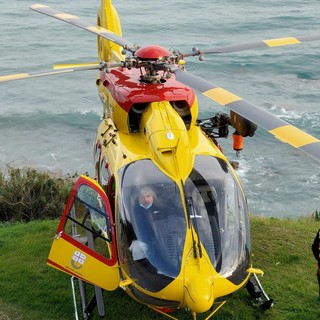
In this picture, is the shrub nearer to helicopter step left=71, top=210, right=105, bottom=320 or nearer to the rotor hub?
helicopter step left=71, top=210, right=105, bottom=320

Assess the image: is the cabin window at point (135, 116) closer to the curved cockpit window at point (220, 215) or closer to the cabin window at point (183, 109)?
the cabin window at point (183, 109)

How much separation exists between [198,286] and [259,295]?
215 centimetres

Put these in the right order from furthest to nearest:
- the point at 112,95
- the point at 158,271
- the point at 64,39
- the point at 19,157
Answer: the point at 64,39 → the point at 19,157 → the point at 112,95 → the point at 158,271

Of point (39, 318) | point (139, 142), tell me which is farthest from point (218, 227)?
point (39, 318)

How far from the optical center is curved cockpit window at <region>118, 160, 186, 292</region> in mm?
6117

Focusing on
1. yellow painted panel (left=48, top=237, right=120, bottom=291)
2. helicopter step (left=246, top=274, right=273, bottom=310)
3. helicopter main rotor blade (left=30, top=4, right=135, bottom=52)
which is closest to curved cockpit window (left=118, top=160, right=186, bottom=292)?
yellow painted panel (left=48, top=237, right=120, bottom=291)

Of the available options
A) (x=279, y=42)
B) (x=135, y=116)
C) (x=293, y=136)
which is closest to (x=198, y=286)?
(x=293, y=136)

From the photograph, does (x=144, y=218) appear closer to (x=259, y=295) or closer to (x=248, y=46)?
(x=259, y=295)

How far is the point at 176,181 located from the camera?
21.4ft

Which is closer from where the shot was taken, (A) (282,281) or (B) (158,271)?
(B) (158,271)

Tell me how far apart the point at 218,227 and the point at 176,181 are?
75cm

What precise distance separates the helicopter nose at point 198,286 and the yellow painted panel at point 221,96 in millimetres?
1888

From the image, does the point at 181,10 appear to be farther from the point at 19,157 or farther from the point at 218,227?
the point at 218,227

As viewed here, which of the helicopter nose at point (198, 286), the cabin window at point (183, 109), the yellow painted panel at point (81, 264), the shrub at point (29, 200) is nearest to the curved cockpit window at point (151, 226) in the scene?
the helicopter nose at point (198, 286)
